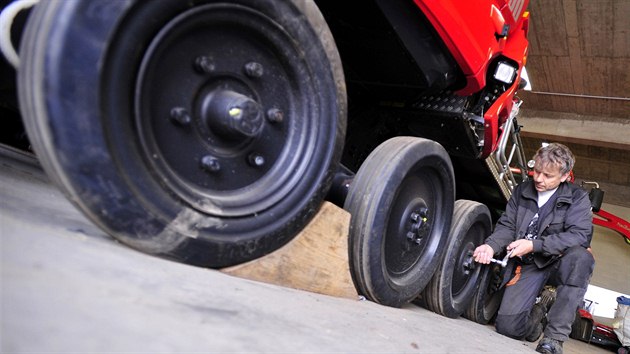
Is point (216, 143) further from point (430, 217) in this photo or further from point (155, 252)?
point (430, 217)

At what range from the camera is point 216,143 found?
140cm

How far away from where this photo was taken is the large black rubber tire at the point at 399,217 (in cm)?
188

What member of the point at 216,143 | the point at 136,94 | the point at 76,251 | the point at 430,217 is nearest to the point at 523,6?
the point at 430,217

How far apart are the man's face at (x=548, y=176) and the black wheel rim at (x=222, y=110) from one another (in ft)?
6.62

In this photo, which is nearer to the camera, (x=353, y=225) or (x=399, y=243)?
(x=353, y=225)

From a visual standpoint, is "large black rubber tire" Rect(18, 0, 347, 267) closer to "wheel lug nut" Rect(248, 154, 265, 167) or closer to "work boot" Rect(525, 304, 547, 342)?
"wheel lug nut" Rect(248, 154, 265, 167)

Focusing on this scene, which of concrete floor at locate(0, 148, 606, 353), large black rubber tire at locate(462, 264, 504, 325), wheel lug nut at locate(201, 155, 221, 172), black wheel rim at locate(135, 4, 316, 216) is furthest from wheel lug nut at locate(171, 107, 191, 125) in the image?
large black rubber tire at locate(462, 264, 504, 325)

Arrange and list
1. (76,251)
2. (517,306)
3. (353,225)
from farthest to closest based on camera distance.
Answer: (517,306), (353,225), (76,251)

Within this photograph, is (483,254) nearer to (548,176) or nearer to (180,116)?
(548,176)

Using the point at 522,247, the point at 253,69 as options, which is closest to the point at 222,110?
the point at 253,69

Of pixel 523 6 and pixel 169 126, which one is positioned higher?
pixel 523 6

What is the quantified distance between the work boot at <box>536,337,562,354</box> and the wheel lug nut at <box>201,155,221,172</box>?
225cm

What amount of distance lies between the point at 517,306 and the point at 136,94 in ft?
9.06

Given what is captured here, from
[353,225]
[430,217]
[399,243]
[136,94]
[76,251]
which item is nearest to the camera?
[76,251]
